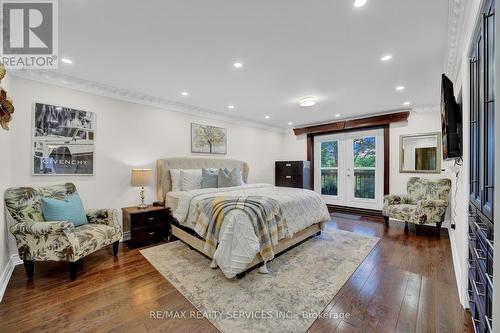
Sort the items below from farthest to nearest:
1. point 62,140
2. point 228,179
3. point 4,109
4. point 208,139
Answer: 1. point 208,139
2. point 228,179
3. point 62,140
4. point 4,109

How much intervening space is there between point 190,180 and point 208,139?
1202mm

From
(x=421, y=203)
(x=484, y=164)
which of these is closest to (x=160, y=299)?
(x=484, y=164)

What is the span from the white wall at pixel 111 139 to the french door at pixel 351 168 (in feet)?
11.5

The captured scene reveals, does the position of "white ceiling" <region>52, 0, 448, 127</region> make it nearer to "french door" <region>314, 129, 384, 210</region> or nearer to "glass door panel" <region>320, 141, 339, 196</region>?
"french door" <region>314, 129, 384, 210</region>

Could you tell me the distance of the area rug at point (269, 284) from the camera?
1672 millimetres

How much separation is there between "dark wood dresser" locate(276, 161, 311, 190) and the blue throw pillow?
15.1 ft

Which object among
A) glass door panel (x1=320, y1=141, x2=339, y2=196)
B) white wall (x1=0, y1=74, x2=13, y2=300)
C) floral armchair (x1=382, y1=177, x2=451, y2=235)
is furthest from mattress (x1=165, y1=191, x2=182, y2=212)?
glass door panel (x1=320, y1=141, x2=339, y2=196)

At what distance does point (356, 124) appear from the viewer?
523 centimetres

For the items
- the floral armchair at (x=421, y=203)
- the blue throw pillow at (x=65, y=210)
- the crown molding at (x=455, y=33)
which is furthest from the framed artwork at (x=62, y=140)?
the floral armchair at (x=421, y=203)

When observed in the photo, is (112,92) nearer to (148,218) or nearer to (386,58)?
(148,218)

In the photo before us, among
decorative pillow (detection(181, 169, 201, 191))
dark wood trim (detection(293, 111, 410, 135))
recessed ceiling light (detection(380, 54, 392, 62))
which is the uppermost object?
recessed ceiling light (detection(380, 54, 392, 62))

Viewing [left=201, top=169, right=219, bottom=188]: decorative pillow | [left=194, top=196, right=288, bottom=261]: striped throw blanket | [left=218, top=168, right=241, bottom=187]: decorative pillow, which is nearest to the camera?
[left=194, top=196, right=288, bottom=261]: striped throw blanket

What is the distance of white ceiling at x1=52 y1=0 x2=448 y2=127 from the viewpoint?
1722mm

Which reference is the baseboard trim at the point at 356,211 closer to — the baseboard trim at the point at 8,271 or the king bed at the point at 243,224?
the king bed at the point at 243,224
